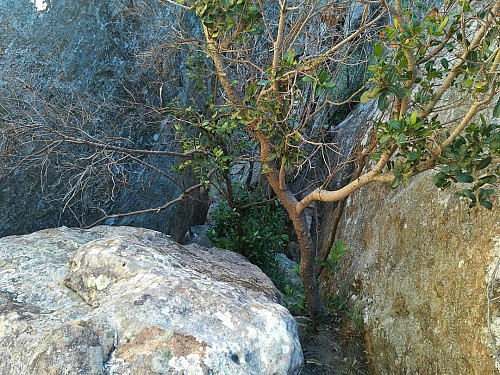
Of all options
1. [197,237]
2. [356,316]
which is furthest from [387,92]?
[197,237]

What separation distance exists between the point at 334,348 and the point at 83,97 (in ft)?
8.79

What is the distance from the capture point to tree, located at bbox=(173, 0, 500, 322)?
7.24 feet

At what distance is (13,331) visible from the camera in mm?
2020

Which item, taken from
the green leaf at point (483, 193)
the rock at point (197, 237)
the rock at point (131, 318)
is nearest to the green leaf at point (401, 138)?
the green leaf at point (483, 193)

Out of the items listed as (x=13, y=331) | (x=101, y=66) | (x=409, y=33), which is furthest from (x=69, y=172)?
(x=409, y=33)

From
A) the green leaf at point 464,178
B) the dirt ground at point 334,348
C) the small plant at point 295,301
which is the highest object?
the green leaf at point 464,178

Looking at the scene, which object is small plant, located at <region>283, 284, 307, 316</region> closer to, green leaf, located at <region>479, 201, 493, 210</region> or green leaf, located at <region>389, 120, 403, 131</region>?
green leaf, located at <region>479, 201, 493, 210</region>

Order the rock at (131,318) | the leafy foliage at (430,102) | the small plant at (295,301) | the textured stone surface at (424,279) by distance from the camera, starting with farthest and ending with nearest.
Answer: the small plant at (295,301) < the textured stone surface at (424,279) < the leafy foliage at (430,102) < the rock at (131,318)

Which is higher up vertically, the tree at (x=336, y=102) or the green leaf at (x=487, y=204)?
the tree at (x=336, y=102)

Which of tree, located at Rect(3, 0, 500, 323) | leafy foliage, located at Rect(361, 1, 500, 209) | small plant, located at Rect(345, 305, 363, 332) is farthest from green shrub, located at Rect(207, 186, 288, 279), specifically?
leafy foliage, located at Rect(361, 1, 500, 209)

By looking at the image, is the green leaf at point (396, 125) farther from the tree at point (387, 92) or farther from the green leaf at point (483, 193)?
the green leaf at point (483, 193)

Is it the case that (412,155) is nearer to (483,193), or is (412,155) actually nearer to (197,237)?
(483,193)

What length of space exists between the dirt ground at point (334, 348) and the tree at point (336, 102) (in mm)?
136

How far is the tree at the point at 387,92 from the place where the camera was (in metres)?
2.21
